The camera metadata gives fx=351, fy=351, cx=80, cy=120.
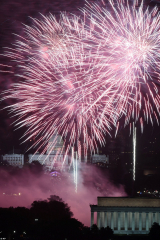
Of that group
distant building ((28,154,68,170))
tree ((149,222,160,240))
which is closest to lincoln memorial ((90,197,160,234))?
tree ((149,222,160,240))

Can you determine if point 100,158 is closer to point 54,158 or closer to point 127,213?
point 54,158

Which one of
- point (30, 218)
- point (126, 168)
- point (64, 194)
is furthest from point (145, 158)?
point (30, 218)

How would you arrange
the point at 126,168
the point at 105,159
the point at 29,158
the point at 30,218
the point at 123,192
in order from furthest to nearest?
1. the point at 29,158
2. the point at 105,159
3. the point at 126,168
4. the point at 123,192
5. the point at 30,218

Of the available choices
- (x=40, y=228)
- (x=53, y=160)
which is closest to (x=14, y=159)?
(x=53, y=160)

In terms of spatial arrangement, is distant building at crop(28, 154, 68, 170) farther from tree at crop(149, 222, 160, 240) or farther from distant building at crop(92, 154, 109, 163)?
tree at crop(149, 222, 160, 240)

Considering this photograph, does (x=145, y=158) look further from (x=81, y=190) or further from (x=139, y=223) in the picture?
(x=139, y=223)

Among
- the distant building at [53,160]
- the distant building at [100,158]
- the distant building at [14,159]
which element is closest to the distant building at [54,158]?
the distant building at [53,160]

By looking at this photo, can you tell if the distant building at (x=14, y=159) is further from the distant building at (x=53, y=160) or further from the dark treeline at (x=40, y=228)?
the dark treeline at (x=40, y=228)
